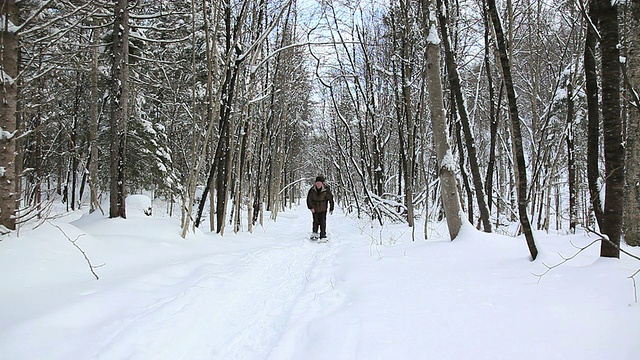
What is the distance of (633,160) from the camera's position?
15.2 feet

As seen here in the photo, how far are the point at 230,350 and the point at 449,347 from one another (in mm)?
1584

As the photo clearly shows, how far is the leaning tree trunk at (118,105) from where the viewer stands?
6.42 metres

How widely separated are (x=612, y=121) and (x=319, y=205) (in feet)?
24.4

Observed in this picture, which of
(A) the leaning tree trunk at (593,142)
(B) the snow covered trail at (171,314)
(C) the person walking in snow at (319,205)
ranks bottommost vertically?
(B) the snow covered trail at (171,314)

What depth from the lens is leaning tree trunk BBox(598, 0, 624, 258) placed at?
9.70 ft

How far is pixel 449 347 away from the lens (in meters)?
2.22

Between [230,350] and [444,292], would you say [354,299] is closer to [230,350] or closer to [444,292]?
[444,292]

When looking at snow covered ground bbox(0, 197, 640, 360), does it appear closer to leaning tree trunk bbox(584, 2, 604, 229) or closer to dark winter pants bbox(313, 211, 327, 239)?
leaning tree trunk bbox(584, 2, 604, 229)

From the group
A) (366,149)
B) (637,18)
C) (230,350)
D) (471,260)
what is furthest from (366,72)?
(230,350)

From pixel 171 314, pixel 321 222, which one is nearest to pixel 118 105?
pixel 171 314

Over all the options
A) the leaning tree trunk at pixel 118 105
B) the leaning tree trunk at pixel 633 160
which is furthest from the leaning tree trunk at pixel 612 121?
the leaning tree trunk at pixel 118 105

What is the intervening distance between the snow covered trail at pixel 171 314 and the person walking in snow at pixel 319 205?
425cm

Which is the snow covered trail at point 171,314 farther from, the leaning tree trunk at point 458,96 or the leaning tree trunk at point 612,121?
the leaning tree trunk at point 458,96

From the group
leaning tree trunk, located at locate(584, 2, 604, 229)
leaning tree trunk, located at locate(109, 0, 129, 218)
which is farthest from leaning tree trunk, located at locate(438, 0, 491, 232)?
leaning tree trunk, located at locate(109, 0, 129, 218)
